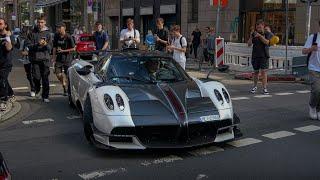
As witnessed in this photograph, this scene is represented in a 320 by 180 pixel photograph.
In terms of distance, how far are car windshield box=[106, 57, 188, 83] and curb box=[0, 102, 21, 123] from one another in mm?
2799

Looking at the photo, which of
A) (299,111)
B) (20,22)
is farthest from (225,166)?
(20,22)

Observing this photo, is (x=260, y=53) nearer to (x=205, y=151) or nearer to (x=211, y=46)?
(x=205, y=151)

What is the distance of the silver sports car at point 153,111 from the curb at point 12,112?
2635mm

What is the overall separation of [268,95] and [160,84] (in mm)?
5837

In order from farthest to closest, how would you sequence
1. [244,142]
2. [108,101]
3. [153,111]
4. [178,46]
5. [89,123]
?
[178,46] → [244,142] → [89,123] → [108,101] → [153,111]

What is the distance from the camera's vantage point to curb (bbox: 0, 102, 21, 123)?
9731 mm

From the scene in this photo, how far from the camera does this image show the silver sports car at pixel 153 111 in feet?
21.4

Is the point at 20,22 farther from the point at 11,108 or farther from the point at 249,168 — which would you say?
the point at 249,168

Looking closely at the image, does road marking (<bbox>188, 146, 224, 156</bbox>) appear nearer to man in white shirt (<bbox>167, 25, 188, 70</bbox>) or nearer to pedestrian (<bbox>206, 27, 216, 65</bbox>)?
man in white shirt (<bbox>167, 25, 188, 70</bbox>)

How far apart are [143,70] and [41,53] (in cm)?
432

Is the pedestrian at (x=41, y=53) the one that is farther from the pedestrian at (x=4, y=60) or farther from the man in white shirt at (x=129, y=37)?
the man in white shirt at (x=129, y=37)

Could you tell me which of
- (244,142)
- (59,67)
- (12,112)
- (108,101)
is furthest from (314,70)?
(59,67)

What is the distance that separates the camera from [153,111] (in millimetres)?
6645

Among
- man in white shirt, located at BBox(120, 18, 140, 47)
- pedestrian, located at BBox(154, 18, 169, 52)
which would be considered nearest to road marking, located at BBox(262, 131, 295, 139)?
pedestrian, located at BBox(154, 18, 169, 52)
